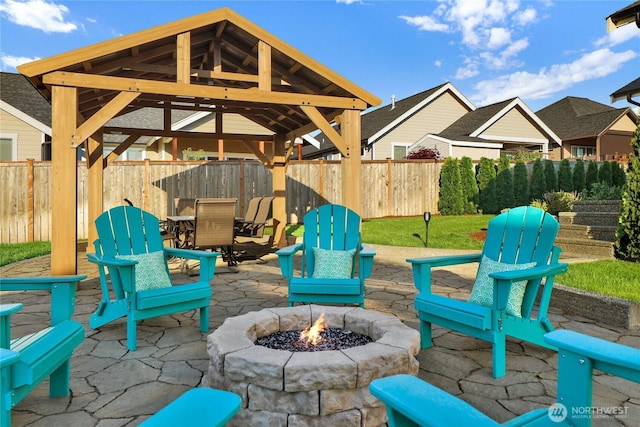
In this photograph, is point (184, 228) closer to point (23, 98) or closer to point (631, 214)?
point (631, 214)

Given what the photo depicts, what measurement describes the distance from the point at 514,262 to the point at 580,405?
2.04 m

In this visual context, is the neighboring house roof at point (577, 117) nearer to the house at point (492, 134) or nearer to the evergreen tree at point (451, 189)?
the house at point (492, 134)

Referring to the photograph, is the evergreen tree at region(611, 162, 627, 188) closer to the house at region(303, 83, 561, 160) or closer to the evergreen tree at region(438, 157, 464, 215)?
the house at region(303, 83, 561, 160)

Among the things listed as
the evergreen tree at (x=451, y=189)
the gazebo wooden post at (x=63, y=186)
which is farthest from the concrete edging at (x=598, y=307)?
the evergreen tree at (x=451, y=189)

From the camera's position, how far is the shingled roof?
12511 mm

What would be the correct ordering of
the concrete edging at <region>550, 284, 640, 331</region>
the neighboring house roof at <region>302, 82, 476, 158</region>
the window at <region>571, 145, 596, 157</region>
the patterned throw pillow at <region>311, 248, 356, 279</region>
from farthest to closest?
1. the window at <region>571, 145, 596, 157</region>
2. the neighboring house roof at <region>302, 82, 476, 158</region>
3. the patterned throw pillow at <region>311, 248, 356, 279</region>
4. the concrete edging at <region>550, 284, 640, 331</region>

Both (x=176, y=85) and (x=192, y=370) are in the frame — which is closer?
(x=192, y=370)

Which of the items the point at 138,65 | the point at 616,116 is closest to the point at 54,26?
the point at 138,65

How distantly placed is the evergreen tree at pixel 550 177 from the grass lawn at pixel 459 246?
362 cm

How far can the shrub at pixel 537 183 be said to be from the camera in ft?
40.7

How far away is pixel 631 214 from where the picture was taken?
5.24 meters

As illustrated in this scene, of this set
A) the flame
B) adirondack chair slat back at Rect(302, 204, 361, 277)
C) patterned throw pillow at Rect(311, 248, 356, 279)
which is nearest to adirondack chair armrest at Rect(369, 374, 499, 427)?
the flame

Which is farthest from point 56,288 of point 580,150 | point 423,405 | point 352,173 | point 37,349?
point 580,150

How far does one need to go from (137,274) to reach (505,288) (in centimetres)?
299
